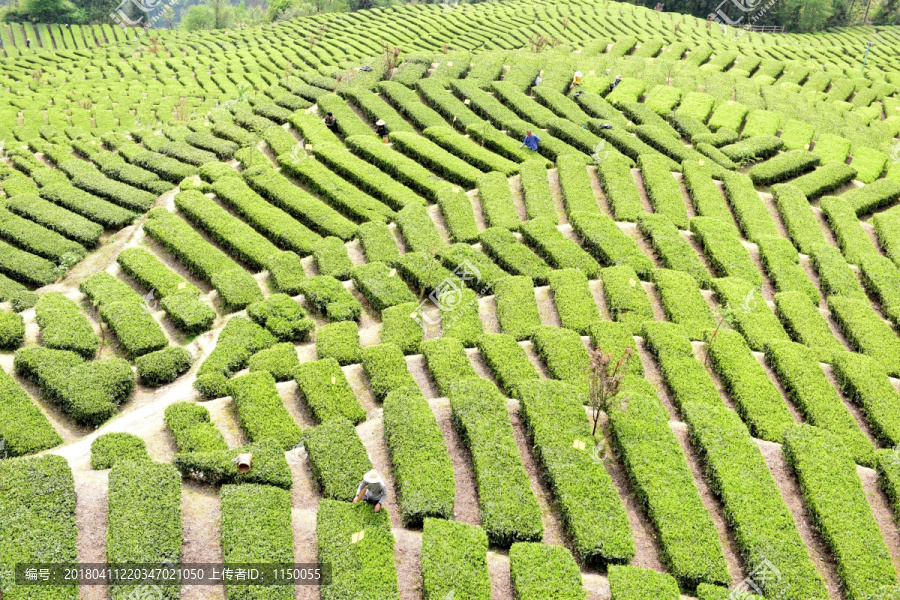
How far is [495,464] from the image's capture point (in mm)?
12234

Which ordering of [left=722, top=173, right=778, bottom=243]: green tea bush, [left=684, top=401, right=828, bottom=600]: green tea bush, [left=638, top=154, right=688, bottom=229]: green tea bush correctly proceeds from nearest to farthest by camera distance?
[left=684, top=401, right=828, bottom=600]: green tea bush, [left=722, top=173, right=778, bottom=243]: green tea bush, [left=638, top=154, right=688, bottom=229]: green tea bush

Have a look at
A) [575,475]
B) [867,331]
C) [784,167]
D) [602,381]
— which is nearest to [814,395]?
[867,331]

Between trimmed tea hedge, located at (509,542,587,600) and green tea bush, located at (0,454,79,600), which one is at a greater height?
green tea bush, located at (0,454,79,600)

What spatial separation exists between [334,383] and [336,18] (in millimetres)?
58468

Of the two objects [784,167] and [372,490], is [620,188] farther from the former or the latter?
[372,490]

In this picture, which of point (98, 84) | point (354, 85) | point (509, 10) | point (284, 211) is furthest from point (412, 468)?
point (509, 10)

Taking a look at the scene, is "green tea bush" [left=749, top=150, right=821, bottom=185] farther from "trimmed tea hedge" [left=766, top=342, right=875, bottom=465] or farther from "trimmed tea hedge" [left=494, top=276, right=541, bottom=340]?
"trimmed tea hedge" [left=494, top=276, right=541, bottom=340]

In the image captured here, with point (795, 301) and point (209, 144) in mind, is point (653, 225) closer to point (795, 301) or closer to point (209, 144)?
point (795, 301)

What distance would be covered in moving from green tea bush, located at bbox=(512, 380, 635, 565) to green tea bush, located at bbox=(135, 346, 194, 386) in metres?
8.06

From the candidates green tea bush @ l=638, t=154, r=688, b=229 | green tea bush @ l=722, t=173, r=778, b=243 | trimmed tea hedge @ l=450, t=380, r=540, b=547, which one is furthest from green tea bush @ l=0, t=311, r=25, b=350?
green tea bush @ l=722, t=173, r=778, b=243

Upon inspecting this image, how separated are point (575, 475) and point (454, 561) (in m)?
3.04

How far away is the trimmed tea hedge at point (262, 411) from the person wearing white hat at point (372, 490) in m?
2.20

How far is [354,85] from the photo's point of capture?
30.1 metres

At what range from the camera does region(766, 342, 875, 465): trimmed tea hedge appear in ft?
43.7
